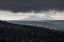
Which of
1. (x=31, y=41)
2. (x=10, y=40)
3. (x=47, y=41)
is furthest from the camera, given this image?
(x=47, y=41)

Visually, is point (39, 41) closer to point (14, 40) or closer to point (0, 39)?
point (14, 40)

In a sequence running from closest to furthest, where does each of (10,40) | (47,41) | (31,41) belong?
(10,40)
(31,41)
(47,41)

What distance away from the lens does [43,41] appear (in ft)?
181

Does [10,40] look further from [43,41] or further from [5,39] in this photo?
[43,41]

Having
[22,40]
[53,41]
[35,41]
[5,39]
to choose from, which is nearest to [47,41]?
[53,41]

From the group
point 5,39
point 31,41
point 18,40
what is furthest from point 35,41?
point 5,39

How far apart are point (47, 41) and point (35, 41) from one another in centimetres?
607

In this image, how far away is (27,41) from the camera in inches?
1984

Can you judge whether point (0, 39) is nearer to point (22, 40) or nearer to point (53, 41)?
point (22, 40)

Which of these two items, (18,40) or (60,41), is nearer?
(18,40)

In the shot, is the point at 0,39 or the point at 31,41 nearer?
the point at 0,39

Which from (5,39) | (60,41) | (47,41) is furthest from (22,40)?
(60,41)

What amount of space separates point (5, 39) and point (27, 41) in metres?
5.83

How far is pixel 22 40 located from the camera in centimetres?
5031
